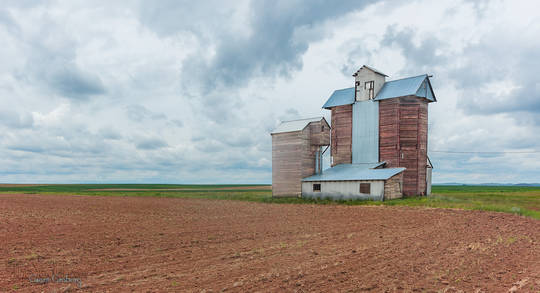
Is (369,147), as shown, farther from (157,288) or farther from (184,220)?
(157,288)

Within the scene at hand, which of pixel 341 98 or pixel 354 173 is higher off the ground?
pixel 341 98

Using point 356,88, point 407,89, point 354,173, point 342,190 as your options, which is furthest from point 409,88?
point 342,190

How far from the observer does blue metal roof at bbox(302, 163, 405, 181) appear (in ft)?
125

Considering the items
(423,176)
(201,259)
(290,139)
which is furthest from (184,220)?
(423,176)

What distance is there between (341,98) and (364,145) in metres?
7.47

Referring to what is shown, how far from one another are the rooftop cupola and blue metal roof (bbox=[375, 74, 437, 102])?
30.1 inches

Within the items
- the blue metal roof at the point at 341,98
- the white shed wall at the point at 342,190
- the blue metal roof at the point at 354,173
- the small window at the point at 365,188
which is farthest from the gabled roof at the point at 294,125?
the small window at the point at 365,188

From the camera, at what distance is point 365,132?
144ft

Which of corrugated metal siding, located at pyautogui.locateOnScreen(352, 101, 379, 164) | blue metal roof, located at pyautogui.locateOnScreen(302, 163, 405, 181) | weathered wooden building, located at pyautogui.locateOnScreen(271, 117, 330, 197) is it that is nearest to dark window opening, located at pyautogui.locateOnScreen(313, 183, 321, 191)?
blue metal roof, located at pyautogui.locateOnScreen(302, 163, 405, 181)

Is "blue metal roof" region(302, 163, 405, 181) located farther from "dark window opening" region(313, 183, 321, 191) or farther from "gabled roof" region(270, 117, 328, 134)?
"gabled roof" region(270, 117, 328, 134)

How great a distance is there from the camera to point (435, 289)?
9.70 m

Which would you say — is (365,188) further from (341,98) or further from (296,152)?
(341,98)

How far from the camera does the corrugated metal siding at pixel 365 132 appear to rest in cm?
4294

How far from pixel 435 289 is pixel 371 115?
117 feet
